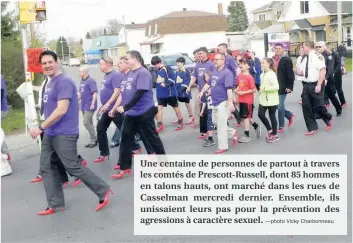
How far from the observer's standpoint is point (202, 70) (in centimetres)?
967

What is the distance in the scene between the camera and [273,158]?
7.61 metres

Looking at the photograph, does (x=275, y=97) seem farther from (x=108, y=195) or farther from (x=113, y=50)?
(x=113, y=50)

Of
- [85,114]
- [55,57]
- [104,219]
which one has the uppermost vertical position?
[55,57]

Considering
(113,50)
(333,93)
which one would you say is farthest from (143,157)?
(113,50)

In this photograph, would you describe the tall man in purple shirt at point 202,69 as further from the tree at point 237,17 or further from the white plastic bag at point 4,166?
the tree at point 237,17

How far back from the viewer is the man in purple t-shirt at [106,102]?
26.6ft

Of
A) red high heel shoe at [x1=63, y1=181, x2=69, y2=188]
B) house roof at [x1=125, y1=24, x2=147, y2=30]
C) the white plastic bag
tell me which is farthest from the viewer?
house roof at [x1=125, y1=24, x2=147, y2=30]

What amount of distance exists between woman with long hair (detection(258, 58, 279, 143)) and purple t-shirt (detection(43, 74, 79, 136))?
4.32 m

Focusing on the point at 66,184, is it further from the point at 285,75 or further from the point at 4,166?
the point at 285,75

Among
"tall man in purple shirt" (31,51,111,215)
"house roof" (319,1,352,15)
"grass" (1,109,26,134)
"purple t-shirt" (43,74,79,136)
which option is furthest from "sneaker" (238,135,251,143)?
"house roof" (319,1,352,15)

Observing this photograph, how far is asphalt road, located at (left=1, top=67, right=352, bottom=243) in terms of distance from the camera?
4.95 metres

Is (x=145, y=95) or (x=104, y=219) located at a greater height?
(x=145, y=95)

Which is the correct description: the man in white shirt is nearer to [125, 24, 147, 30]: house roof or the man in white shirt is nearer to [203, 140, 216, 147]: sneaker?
[203, 140, 216, 147]: sneaker

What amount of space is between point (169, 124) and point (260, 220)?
708 centimetres
